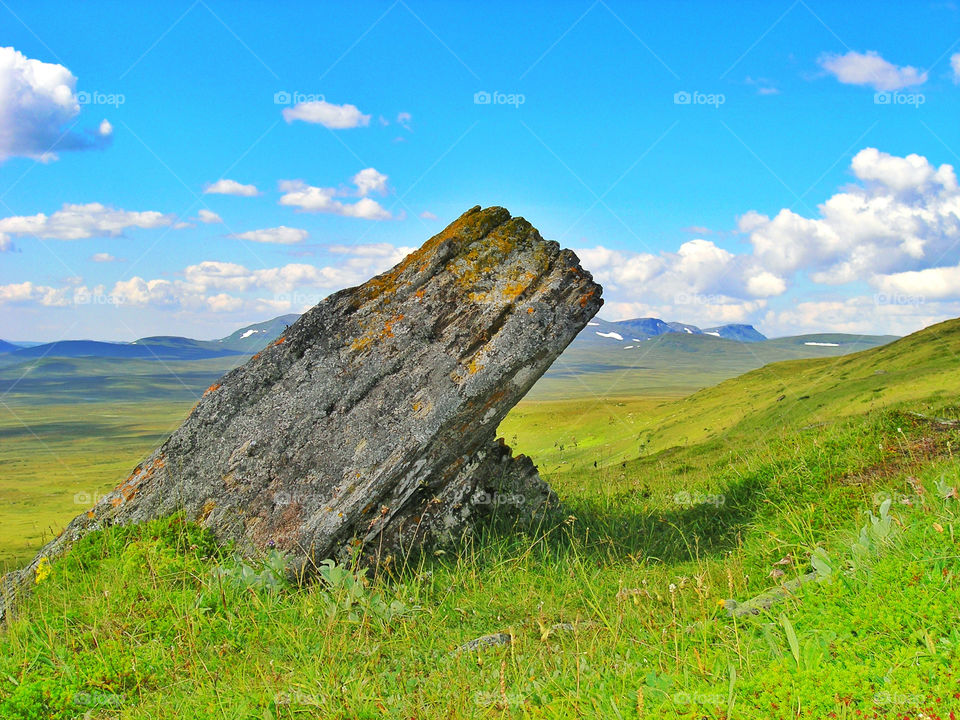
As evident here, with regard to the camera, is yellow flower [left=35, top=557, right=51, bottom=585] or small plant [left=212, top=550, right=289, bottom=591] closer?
small plant [left=212, top=550, right=289, bottom=591]

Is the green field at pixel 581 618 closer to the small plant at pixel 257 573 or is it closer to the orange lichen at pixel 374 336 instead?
the small plant at pixel 257 573

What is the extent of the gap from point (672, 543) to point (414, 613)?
4.41 meters

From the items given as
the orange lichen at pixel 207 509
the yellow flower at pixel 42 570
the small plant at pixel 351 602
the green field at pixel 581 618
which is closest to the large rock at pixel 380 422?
the orange lichen at pixel 207 509

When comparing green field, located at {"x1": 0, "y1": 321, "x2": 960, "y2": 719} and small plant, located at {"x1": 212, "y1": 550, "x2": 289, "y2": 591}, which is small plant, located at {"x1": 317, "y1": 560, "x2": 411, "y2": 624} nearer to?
green field, located at {"x1": 0, "y1": 321, "x2": 960, "y2": 719}

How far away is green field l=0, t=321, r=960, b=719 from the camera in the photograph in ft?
15.4

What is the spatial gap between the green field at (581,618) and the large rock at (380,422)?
0.50 metres

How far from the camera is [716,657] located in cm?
514

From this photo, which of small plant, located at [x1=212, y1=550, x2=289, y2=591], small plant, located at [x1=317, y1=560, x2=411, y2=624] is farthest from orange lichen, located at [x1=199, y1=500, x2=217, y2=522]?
small plant, located at [x1=317, y1=560, x2=411, y2=624]

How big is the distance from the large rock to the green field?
495 mm

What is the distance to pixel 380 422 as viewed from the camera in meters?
8.99

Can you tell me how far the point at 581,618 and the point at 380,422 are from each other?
144 inches

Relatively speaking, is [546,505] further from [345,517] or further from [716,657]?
[716,657]

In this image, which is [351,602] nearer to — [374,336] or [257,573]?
[257,573]

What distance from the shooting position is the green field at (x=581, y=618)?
15.4 ft
